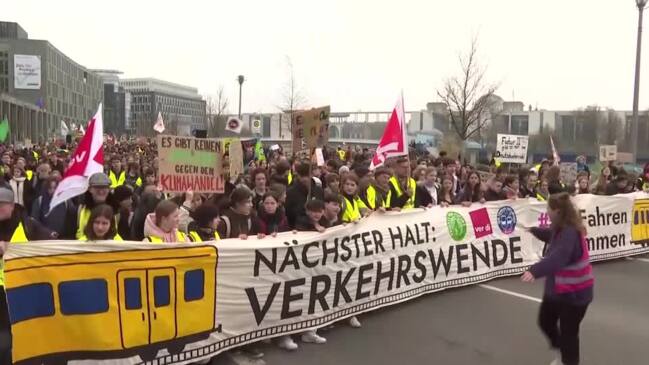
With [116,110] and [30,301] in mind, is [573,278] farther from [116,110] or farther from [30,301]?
[116,110]

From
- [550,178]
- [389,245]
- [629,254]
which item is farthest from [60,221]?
[629,254]

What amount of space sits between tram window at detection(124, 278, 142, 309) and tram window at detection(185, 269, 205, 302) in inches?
16.7

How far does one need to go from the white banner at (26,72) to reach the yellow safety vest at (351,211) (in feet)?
280

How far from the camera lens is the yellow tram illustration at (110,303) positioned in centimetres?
450

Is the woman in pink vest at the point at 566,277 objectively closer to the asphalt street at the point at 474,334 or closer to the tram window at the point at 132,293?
the asphalt street at the point at 474,334

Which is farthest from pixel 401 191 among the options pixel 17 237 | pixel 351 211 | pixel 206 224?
pixel 17 237

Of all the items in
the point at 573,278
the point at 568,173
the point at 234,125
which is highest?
the point at 234,125

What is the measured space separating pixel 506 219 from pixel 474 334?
3.26 m

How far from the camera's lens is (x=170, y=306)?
5184 mm

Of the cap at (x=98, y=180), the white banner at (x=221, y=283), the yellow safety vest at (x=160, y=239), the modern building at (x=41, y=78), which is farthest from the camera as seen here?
the modern building at (x=41, y=78)

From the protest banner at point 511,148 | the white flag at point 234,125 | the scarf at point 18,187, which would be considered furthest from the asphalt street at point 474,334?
the white flag at point 234,125

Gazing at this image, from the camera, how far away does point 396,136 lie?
10047 millimetres

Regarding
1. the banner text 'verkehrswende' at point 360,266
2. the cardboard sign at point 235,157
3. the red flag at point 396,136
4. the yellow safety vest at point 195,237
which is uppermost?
the red flag at point 396,136

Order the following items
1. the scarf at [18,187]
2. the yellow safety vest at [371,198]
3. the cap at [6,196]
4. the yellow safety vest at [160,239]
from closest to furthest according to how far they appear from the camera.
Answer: the cap at [6,196] < the yellow safety vest at [160,239] < the yellow safety vest at [371,198] < the scarf at [18,187]
